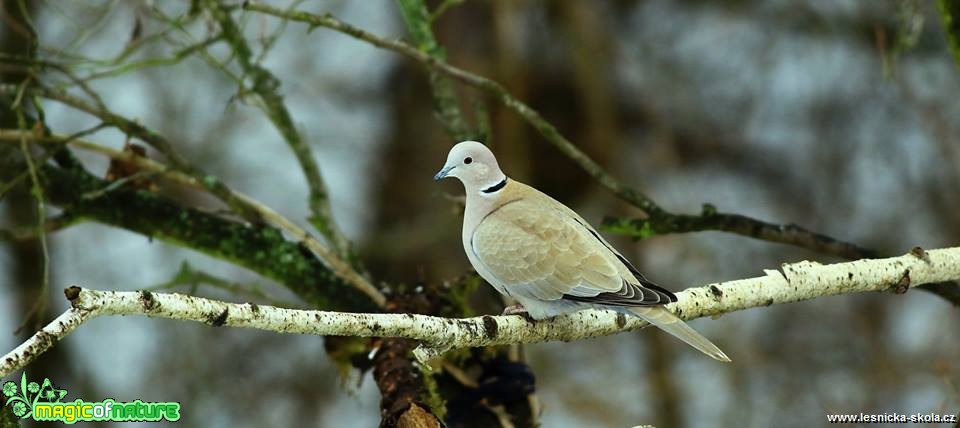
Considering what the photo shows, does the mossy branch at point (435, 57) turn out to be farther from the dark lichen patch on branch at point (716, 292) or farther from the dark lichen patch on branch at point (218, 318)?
the dark lichen patch on branch at point (218, 318)

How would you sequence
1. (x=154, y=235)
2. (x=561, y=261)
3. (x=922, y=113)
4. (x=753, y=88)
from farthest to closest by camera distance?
(x=753, y=88) < (x=922, y=113) < (x=154, y=235) < (x=561, y=261)

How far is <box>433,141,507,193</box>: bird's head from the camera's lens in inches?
112

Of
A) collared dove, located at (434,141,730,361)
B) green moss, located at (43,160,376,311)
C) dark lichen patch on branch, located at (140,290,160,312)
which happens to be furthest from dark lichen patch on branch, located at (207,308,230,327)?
green moss, located at (43,160,376,311)

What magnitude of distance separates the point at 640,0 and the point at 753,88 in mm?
996

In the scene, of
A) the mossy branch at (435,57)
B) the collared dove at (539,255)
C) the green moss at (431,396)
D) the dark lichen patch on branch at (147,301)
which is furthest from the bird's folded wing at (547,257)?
the mossy branch at (435,57)

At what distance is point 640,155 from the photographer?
746cm

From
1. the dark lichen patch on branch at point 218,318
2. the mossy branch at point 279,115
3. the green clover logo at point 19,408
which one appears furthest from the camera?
the mossy branch at point 279,115

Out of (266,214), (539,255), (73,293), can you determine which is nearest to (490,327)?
(539,255)

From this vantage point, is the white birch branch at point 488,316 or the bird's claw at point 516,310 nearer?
the white birch branch at point 488,316

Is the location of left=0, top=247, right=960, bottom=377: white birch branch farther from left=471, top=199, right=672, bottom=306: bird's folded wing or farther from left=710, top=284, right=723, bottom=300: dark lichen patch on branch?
left=471, top=199, right=672, bottom=306: bird's folded wing

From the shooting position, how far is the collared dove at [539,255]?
2.62 meters

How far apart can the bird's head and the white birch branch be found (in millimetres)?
400

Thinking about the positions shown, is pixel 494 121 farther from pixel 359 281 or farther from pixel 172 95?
pixel 359 281

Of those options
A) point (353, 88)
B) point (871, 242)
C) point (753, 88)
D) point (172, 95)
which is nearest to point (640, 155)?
point (753, 88)
